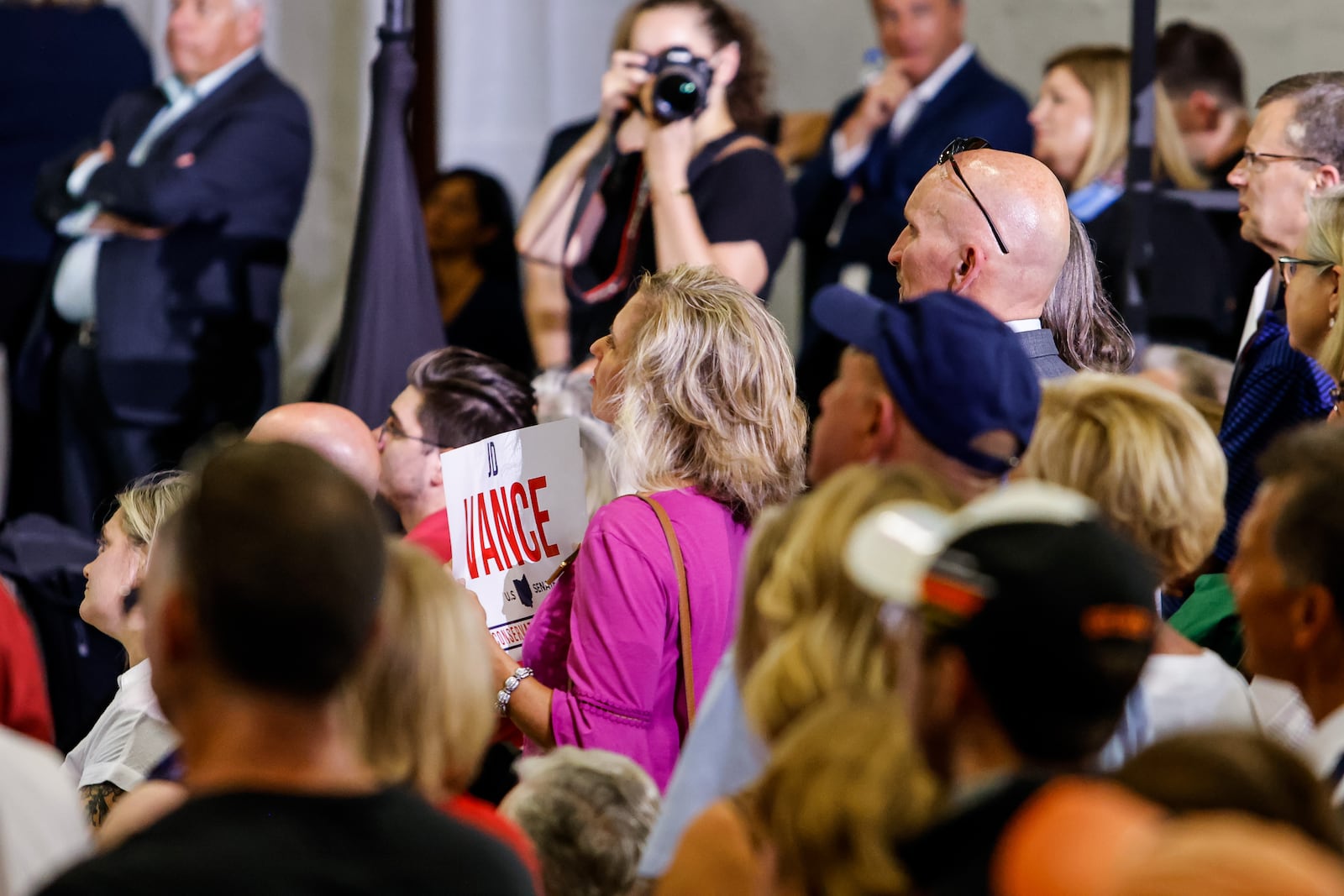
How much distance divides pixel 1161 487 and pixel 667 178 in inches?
86.1

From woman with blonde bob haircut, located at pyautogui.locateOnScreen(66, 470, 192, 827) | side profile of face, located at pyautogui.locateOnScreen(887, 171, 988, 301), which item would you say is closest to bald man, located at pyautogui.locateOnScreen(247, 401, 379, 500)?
Result: woman with blonde bob haircut, located at pyautogui.locateOnScreen(66, 470, 192, 827)

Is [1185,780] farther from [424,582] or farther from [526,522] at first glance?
[526,522]

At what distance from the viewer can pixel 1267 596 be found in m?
1.66

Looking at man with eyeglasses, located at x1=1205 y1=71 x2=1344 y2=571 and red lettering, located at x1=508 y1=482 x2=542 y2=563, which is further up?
man with eyeglasses, located at x1=1205 y1=71 x2=1344 y2=571

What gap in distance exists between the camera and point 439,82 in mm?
5852

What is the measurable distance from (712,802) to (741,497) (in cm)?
82

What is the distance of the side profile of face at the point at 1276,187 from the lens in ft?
10.7

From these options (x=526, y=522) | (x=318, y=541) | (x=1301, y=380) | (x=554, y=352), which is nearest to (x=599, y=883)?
(x=318, y=541)

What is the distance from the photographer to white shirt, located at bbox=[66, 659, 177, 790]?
2.25 m

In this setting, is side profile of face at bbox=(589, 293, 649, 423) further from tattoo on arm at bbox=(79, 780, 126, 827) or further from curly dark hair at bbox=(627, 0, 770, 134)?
curly dark hair at bbox=(627, 0, 770, 134)

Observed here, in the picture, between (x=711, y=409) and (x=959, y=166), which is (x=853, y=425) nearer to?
(x=711, y=409)

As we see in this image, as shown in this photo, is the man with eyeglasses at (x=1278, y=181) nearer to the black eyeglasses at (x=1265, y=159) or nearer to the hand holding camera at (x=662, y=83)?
the black eyeglasses at (x=1265, y=159)

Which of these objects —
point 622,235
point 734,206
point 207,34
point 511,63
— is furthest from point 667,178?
point 511,63

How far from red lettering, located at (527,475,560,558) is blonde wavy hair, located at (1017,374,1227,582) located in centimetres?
83
